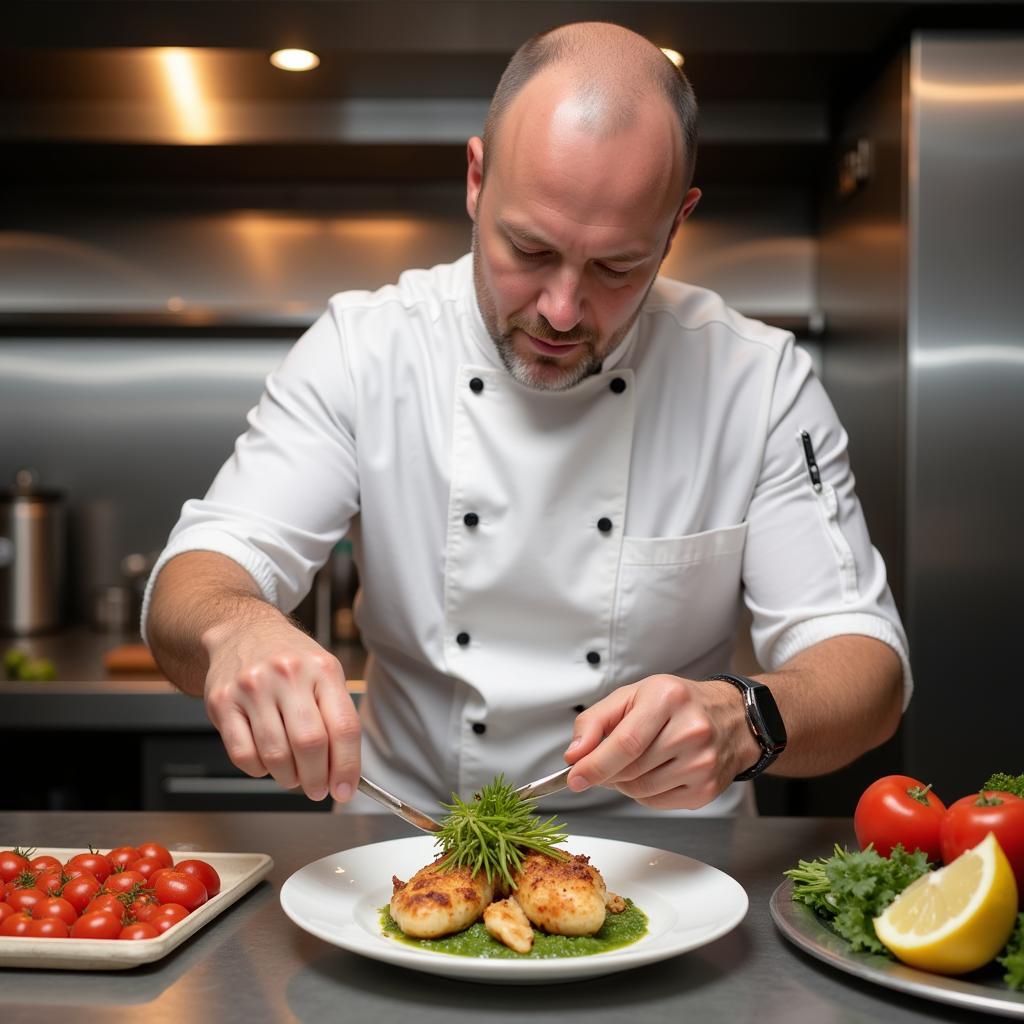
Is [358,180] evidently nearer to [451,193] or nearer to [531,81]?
[451,193]

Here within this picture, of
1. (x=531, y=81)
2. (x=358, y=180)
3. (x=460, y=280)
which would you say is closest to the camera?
(x=531, y=81)

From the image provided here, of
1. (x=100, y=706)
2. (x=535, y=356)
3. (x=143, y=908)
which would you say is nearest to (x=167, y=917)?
(x=143, y=908)

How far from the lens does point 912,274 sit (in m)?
2.31

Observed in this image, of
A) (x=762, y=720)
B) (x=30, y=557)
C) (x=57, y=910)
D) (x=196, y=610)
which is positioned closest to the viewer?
(x=57, y=910)

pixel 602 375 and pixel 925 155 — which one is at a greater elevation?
pixel 925 155

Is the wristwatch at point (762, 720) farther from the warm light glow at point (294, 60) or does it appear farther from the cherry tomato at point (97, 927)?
the warm light glow at point (294, 60)

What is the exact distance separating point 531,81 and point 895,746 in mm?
1494

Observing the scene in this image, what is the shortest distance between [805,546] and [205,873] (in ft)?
2.73

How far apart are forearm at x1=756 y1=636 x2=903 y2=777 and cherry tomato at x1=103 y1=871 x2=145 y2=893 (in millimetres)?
625

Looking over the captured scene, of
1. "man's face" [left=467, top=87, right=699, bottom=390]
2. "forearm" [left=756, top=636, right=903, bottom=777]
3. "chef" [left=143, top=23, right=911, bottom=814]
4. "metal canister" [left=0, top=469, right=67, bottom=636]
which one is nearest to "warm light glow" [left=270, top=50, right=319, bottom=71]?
"chef" [left=143, top=23, right=911, bottom=814]

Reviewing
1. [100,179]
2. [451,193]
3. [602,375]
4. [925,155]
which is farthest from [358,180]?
[602,375]

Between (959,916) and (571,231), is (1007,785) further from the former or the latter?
(571,231)

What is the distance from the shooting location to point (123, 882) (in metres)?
1.03

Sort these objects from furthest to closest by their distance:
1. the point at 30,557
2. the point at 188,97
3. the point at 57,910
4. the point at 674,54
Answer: the point at 30,557 < the point at 188,97 < the point at 674,54 < the point at 57,910
